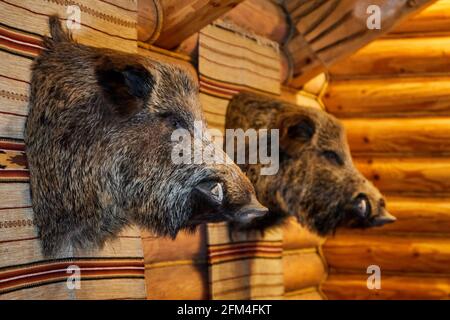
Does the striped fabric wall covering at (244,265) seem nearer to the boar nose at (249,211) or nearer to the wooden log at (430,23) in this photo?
the boar nose at (249,211)

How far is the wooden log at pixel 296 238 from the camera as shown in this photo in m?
3.28

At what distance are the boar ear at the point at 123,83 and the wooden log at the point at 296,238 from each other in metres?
1.59

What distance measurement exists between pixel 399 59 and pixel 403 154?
1.82ft

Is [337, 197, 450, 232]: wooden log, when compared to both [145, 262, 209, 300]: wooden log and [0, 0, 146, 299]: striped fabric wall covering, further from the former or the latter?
[0, 0, 146, 299]: striped fabric wall covering

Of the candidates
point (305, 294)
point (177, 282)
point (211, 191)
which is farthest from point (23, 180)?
point (305, 294)

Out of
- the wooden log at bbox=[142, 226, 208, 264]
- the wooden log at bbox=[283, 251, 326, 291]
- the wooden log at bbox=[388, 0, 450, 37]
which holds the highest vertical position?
the wooden log at bbox=[388, 0, 450, 37]

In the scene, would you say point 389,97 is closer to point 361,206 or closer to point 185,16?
point 361,206

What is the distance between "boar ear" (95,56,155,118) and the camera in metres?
1.74

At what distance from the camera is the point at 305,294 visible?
3574 millimetres

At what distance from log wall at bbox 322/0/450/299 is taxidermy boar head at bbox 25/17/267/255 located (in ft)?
6.77

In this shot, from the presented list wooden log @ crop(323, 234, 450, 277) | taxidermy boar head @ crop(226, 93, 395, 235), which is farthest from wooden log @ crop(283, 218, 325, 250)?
taxidermy boar head @ crop(226, 93, 395, 235)
